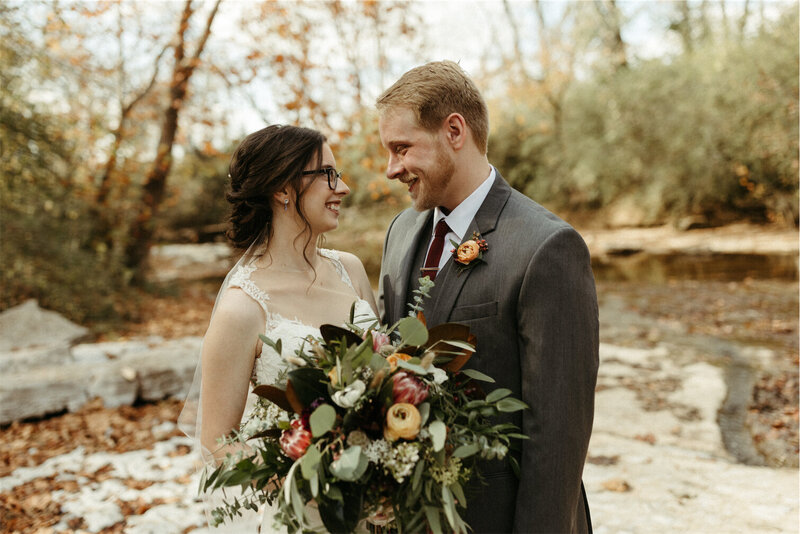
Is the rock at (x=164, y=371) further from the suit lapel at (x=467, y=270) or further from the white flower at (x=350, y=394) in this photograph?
the white flower at (x=350, y=394)

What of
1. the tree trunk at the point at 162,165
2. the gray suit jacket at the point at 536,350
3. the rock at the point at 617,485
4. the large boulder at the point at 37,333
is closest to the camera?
the gray suit jacket at the point at 536,350

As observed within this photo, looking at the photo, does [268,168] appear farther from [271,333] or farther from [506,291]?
[506,291]

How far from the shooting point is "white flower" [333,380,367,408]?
149 centimetres

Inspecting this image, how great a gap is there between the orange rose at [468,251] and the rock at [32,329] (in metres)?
7.17

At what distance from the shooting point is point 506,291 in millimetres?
1889

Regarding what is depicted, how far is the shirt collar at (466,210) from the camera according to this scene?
220 centimetres

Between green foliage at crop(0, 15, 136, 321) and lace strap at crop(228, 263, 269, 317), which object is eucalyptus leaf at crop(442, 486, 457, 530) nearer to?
lace strap at crop(228, 263, 269, 317)

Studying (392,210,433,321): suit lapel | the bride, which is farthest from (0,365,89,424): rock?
(392,210,433,321): suit lapel

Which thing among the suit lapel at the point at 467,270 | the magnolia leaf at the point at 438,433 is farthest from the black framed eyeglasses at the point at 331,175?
the magnolia leaf at the point at 438,433

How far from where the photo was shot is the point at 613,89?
19.6 m

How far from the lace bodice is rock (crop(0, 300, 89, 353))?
631 cm

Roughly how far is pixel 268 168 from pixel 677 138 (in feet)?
60.2

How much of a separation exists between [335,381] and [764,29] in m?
17.2

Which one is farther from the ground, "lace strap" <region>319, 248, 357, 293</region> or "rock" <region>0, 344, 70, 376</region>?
"lace strap" <region>319, 248, 357, 293</region>
